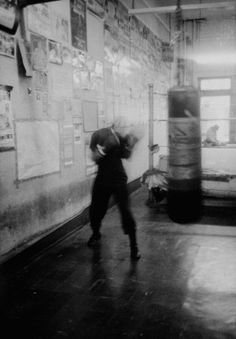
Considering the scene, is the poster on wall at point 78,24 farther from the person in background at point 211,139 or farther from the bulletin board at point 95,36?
the person in background at point 211,139

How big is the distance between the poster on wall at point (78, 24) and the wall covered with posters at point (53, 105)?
11 mm

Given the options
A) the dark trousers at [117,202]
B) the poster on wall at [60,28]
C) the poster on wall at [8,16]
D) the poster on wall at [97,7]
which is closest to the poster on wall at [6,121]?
the poster on wall at [8,16]

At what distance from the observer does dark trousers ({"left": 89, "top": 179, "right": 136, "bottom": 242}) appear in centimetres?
385

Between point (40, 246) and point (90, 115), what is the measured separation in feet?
6.64

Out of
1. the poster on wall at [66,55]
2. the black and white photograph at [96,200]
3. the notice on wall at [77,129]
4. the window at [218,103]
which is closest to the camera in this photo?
the black and white photograph at [96,200]

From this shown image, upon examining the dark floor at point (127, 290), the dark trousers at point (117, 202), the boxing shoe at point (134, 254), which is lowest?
the dark floor at point (127, 290)

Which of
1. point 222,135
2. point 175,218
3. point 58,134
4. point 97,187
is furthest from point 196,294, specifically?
point 222,135

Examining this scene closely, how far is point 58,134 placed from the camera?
4438 mm

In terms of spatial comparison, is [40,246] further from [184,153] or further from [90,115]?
[184,153]

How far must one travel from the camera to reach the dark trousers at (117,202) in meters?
3.85

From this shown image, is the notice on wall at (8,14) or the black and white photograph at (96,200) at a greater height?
the notice on wall at (8,14)

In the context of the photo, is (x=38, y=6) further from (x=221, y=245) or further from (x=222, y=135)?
(x=222, y=135)

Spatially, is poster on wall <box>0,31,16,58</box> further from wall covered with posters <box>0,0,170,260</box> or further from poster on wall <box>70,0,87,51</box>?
poster on wall <box>70,0,87,51</box>

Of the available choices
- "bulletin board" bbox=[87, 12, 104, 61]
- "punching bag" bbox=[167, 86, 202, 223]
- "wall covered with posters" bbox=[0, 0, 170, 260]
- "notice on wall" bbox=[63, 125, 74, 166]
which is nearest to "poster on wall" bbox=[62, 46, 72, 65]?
"wall covered with posters" bbox=[0, 0, 170, 260]
